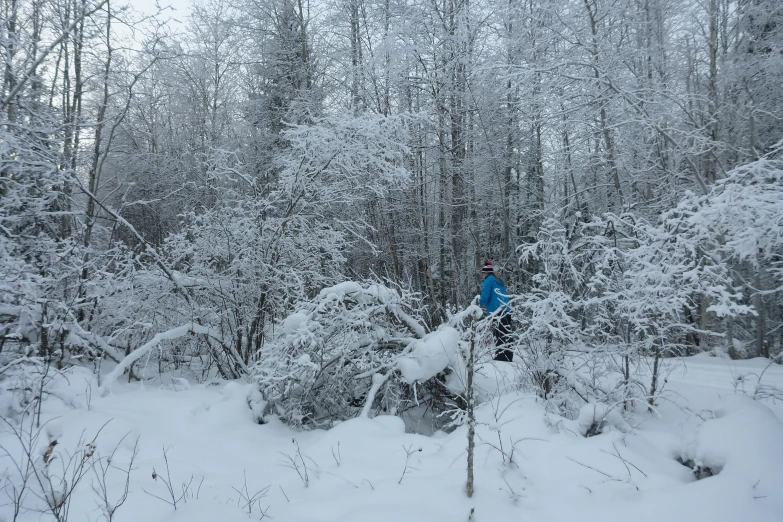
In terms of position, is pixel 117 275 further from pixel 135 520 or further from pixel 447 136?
pixel 447 136

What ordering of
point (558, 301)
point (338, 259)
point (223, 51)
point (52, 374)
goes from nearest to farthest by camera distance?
point (558, 301) → point (52, 374) → point (338, 259) → point (223, 51)

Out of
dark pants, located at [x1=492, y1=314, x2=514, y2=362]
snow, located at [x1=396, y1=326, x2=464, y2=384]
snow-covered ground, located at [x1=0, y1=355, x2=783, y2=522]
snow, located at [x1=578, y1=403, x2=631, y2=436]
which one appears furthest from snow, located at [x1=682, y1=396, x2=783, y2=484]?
snow, located at [x1=396, y1=326, x2=464, y2=384]

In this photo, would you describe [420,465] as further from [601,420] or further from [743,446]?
[743,446]

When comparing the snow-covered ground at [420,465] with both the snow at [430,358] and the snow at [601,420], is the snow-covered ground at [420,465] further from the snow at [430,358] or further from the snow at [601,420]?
the snow at [430,358]

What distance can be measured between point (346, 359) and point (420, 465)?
6.59 ft

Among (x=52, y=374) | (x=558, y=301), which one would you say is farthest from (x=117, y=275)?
(x=558, y=301)

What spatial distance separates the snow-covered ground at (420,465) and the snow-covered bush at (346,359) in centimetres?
48

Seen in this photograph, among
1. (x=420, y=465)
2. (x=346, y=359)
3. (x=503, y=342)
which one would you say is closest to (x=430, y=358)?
(x=346, y=359)

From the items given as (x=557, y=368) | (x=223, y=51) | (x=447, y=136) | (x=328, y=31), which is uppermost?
(x=223, y=51)

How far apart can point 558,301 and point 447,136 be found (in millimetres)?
8499

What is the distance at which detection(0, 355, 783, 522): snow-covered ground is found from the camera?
2764 mm

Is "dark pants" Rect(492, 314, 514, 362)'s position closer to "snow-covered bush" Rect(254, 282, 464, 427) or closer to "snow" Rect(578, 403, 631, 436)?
"snow-covered bush" Rect(254, 282, 464, 427)

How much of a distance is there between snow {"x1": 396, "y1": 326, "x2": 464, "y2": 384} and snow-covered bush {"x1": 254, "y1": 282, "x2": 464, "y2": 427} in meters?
0.01

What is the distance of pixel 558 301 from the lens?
439cm
